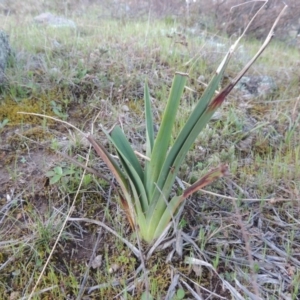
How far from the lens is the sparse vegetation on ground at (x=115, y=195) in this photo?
101 cm

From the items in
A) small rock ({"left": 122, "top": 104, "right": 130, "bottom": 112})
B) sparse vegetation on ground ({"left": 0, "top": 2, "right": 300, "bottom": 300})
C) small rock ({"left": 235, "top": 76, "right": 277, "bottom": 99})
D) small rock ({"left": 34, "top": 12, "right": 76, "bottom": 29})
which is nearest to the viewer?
sparse vegetation on ground ({"left": 0, "top": 2, "right": 300, "bottom": 300})

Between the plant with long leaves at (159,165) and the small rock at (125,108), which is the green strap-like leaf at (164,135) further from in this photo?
the small rock at (125,108)

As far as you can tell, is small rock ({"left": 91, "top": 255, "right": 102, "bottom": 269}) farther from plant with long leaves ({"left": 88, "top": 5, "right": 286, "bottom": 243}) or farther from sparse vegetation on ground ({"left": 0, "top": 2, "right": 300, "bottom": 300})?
plant with long leaves ({"left": 88, "top": 5, "right": 286, "bottom": 243})

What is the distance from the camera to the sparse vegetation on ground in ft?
3.30

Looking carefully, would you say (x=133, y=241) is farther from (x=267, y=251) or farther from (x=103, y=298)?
(x=267, y=251)

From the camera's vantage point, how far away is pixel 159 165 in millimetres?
991

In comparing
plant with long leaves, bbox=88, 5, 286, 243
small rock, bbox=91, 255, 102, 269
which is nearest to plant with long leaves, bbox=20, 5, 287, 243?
plant with long leaves, bbox=88, 5, 286, 243

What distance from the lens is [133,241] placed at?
109 centimetres

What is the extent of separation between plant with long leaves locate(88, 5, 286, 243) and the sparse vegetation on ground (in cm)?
7

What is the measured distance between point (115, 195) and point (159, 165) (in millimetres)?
334

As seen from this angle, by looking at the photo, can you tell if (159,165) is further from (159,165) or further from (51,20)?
(51,20)

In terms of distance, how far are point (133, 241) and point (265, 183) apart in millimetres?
631

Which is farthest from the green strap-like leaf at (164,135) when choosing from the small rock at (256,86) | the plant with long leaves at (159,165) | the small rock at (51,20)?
the small rock at (51,20)

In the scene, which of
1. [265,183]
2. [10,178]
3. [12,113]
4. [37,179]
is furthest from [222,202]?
[12,113]
